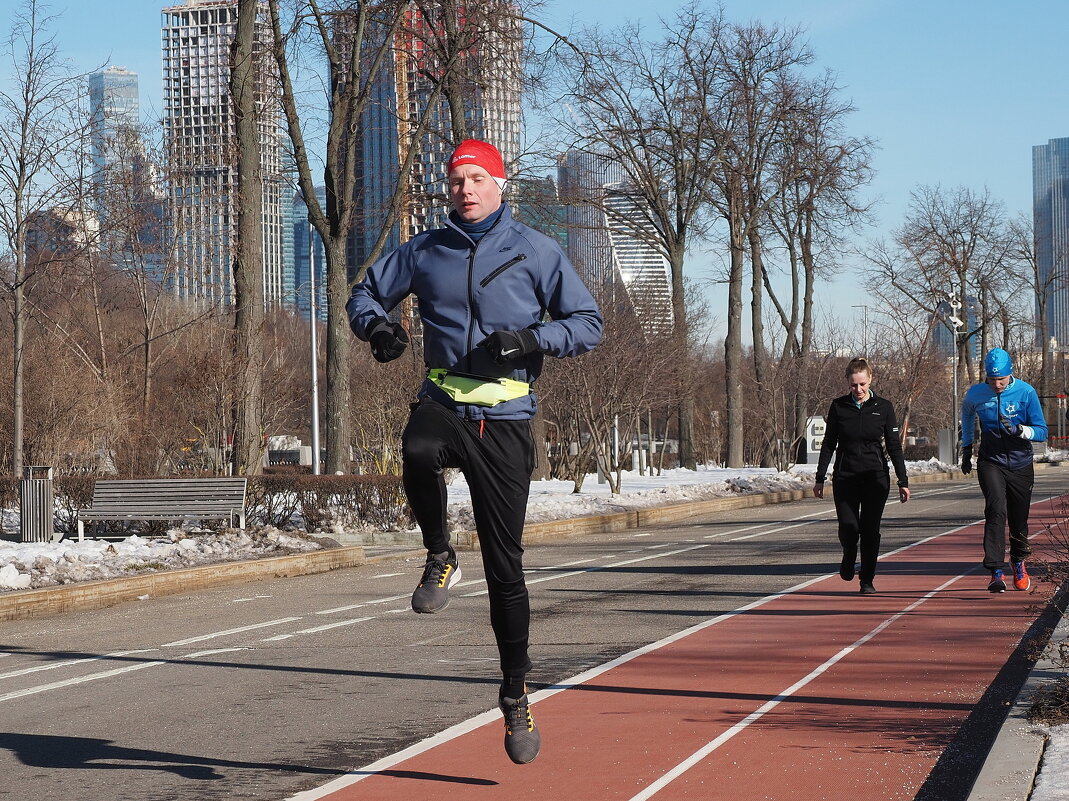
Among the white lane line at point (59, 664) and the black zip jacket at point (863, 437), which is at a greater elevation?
the black zip jacket at point (863, 437)

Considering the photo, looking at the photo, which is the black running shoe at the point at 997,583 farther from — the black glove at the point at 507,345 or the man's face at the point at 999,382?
the black glove at the point at 507,345

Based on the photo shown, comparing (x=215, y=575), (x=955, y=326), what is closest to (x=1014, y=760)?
(x=215, y=575)

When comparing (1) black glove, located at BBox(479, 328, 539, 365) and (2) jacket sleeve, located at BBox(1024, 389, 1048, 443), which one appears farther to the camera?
(2) jacket sleeve, located at BBox(1024, 389, 1048, 443)

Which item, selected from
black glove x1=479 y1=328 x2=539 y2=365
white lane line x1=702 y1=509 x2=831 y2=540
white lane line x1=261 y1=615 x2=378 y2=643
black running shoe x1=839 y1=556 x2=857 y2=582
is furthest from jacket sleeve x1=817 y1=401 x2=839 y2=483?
white lane line x1=702 y1=509 x2=831 y2=540

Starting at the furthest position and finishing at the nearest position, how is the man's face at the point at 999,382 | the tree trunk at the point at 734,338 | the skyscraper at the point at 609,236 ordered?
the tree trunk at the point at 734,338 → the skyscraper at the point at 609,236 → the man's face at the point at 999,382

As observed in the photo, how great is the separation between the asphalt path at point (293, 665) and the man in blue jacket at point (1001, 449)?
1.38 metres

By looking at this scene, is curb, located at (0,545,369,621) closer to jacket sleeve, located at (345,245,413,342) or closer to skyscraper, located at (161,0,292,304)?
jacket sleeve, located at (345,245,413,342)

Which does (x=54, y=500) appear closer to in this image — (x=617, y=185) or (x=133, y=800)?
(x=133, y=800)

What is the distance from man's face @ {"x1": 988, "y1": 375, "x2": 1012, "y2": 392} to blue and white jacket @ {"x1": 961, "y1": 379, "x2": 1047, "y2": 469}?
30mm

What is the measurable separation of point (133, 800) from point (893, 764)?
3.22 meters

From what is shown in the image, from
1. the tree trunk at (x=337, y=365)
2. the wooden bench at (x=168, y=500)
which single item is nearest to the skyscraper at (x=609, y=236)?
the tree trunk at (x=337, y=365)

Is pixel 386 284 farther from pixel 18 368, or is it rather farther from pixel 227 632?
pixel 18 368

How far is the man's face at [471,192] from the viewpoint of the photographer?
520 cm

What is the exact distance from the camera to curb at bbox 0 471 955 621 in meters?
13.2
